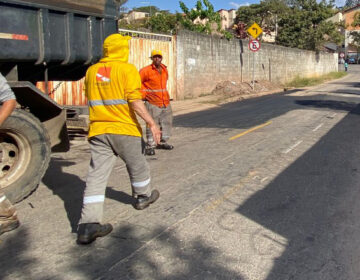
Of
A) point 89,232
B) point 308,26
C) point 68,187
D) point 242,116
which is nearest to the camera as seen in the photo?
point 89,232

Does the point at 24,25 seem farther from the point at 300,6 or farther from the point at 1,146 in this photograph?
the point at 300,6

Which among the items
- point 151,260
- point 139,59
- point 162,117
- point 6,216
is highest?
point 139,59

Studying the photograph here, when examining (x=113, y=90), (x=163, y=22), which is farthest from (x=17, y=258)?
(x=163, y=22)

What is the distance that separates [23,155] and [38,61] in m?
1.23

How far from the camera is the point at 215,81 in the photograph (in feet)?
70.8

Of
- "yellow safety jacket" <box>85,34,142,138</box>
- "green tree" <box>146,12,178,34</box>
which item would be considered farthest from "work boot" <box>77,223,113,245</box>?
"green tree" <box>146,12,178,34</box>

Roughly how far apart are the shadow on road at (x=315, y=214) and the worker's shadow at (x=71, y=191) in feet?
5.14

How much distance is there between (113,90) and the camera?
384 cm

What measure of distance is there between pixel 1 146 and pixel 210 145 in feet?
14.6

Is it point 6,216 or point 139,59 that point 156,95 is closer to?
point 6,216

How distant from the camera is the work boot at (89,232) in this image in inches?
145

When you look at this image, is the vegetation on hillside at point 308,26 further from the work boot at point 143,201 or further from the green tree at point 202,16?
the work boot at point 143,201

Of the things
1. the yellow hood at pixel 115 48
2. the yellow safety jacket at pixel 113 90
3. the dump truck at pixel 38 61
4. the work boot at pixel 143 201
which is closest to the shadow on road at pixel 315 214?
the work boot at pixel 143 201

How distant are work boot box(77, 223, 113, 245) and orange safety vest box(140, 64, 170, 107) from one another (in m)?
4.06
